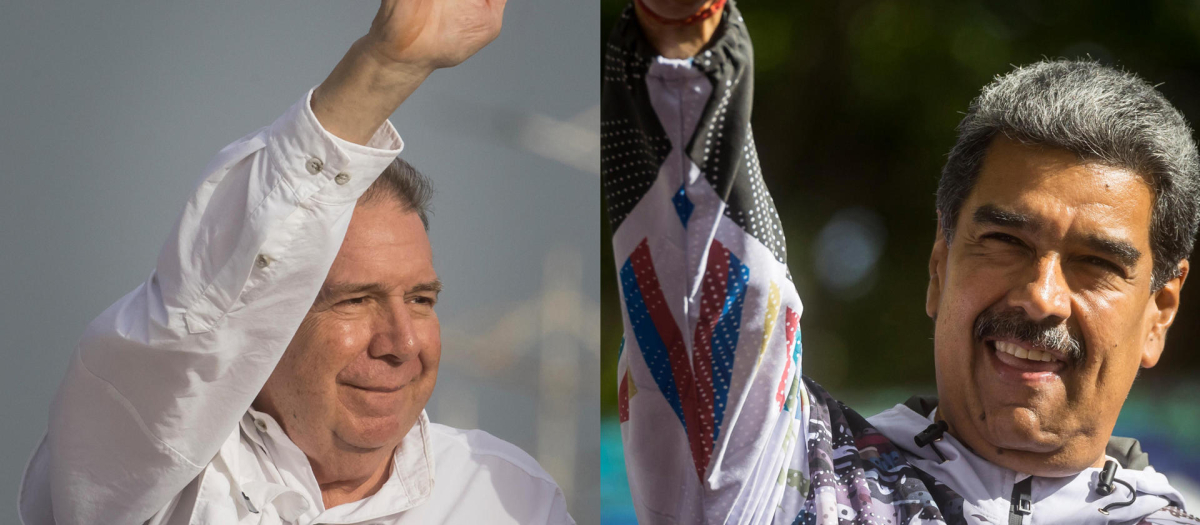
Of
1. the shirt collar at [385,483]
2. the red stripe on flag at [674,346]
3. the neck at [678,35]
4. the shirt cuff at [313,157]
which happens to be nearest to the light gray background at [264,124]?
the shirt collar at [385,483]

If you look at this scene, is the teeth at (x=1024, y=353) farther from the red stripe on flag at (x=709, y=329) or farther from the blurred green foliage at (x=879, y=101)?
the blurred green foliage at (x=879, y=101)

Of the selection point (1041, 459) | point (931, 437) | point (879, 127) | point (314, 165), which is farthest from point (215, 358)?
point (879, 127)

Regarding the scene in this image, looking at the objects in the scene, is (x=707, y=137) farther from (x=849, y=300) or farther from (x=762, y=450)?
(x=849, y=300)

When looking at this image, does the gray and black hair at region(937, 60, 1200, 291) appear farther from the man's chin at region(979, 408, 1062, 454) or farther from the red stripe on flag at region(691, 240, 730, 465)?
the red stripe on flag at region(691, 240, 730, 465)

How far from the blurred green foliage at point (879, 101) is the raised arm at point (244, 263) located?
5.00 ft

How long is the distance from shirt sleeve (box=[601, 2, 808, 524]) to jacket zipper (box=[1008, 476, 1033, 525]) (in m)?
0.31

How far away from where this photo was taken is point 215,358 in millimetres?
999

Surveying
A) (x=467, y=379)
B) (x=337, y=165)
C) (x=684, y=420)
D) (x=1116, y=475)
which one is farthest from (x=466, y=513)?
(x=1116, y=475)

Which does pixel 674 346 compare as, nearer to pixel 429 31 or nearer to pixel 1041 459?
pixel 429 31

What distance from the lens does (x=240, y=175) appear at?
38.4 inches

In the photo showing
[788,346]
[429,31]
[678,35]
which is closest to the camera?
[678,35]

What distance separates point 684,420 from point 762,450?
3.6 inches

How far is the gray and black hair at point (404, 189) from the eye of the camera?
1.34 m

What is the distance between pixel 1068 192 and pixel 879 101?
1.36 metres
